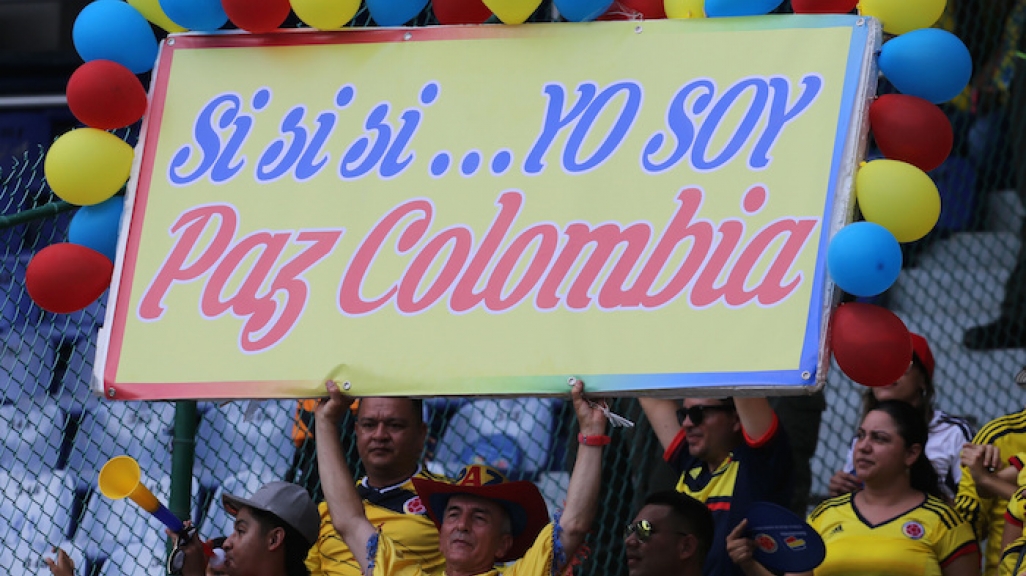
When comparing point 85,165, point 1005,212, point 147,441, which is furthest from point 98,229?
point 1005,212

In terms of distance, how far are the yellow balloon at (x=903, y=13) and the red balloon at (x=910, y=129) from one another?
201 mm

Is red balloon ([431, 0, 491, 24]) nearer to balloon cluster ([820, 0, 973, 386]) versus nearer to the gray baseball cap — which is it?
balloon cluster ([820, 0, 973, 386])

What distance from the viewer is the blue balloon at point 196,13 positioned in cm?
439

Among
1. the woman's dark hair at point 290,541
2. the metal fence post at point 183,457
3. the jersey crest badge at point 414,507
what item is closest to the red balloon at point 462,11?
the jersey crest badge at point 414,507

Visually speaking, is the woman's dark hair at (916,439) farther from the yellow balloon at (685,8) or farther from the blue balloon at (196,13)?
the blue balloon at (196,13)

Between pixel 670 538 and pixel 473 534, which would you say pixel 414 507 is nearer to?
pixel 473 534

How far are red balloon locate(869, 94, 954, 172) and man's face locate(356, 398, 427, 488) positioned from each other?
1923 millimetres

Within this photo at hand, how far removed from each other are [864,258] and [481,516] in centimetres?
149

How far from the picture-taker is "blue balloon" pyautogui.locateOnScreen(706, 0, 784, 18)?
412 centimetres

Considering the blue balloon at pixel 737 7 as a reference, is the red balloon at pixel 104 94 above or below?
below

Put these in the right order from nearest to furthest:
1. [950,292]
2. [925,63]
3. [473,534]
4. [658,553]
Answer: [925,63], [473,534], [658,553], [950,292]

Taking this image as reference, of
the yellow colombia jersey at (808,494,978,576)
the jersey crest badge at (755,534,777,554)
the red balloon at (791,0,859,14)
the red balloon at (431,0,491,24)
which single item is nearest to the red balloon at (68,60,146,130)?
the red balloon at (431,0,491,24)

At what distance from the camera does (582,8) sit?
165 inches

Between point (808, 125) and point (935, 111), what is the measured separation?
1.05ft
